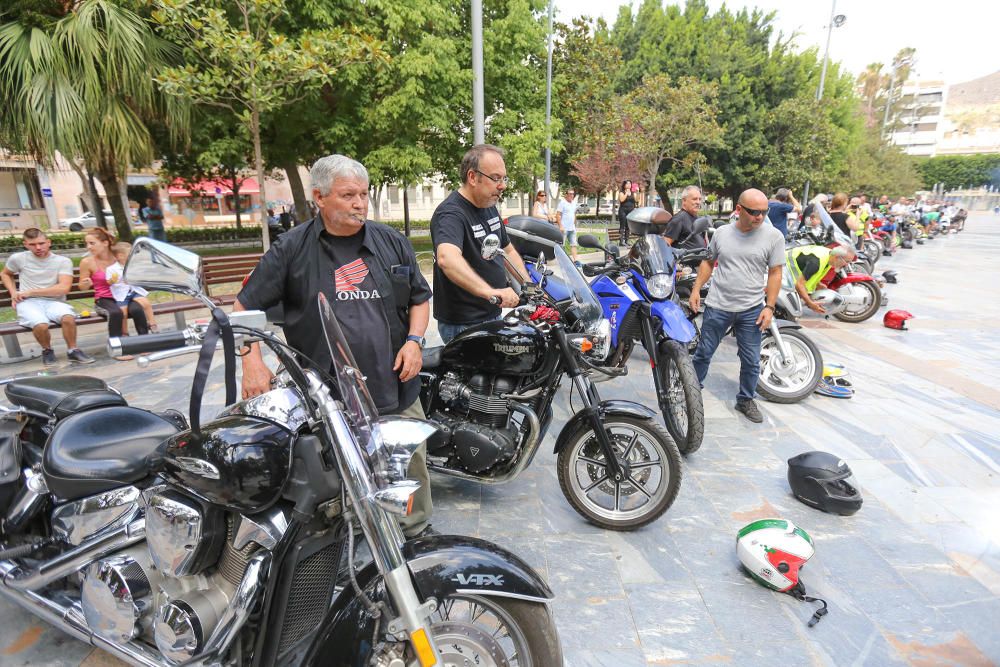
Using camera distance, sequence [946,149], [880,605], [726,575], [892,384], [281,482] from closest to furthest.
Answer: [281,482]
[880,605]
[726,575]
[892,384]
[946,149]

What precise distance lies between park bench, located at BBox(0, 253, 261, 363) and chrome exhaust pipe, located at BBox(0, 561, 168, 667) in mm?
2642

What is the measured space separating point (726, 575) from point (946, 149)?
112m

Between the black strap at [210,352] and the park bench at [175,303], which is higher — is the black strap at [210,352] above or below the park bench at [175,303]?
above

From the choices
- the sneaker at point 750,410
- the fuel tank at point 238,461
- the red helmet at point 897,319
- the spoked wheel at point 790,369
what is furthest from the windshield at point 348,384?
the red helmet at point 897,319

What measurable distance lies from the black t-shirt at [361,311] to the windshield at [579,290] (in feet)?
3.68

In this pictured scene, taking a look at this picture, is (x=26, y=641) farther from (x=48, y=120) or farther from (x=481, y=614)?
(x=48, y=120)

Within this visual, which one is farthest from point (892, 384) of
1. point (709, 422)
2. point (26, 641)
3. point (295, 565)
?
point (26, 641)

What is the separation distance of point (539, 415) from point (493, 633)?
1.37 m

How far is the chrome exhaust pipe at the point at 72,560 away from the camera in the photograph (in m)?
1.84

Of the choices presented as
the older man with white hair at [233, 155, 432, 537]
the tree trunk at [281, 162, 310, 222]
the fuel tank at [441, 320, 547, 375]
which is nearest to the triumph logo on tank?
the fuel tank at [441, 320, 547, 375]

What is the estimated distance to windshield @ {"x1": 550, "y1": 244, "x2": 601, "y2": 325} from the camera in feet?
9.79

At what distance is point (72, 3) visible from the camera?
8336mm

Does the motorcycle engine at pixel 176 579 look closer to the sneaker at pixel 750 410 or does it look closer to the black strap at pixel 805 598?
the black strap at pixel 805 598

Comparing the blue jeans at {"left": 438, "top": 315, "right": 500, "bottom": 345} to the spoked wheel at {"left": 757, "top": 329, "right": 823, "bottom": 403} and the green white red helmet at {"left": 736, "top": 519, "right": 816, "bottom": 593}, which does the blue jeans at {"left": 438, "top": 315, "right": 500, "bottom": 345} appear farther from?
the spoked wheel at {"left": 757, "top": 329, "right": 823, "bottom": 403}
